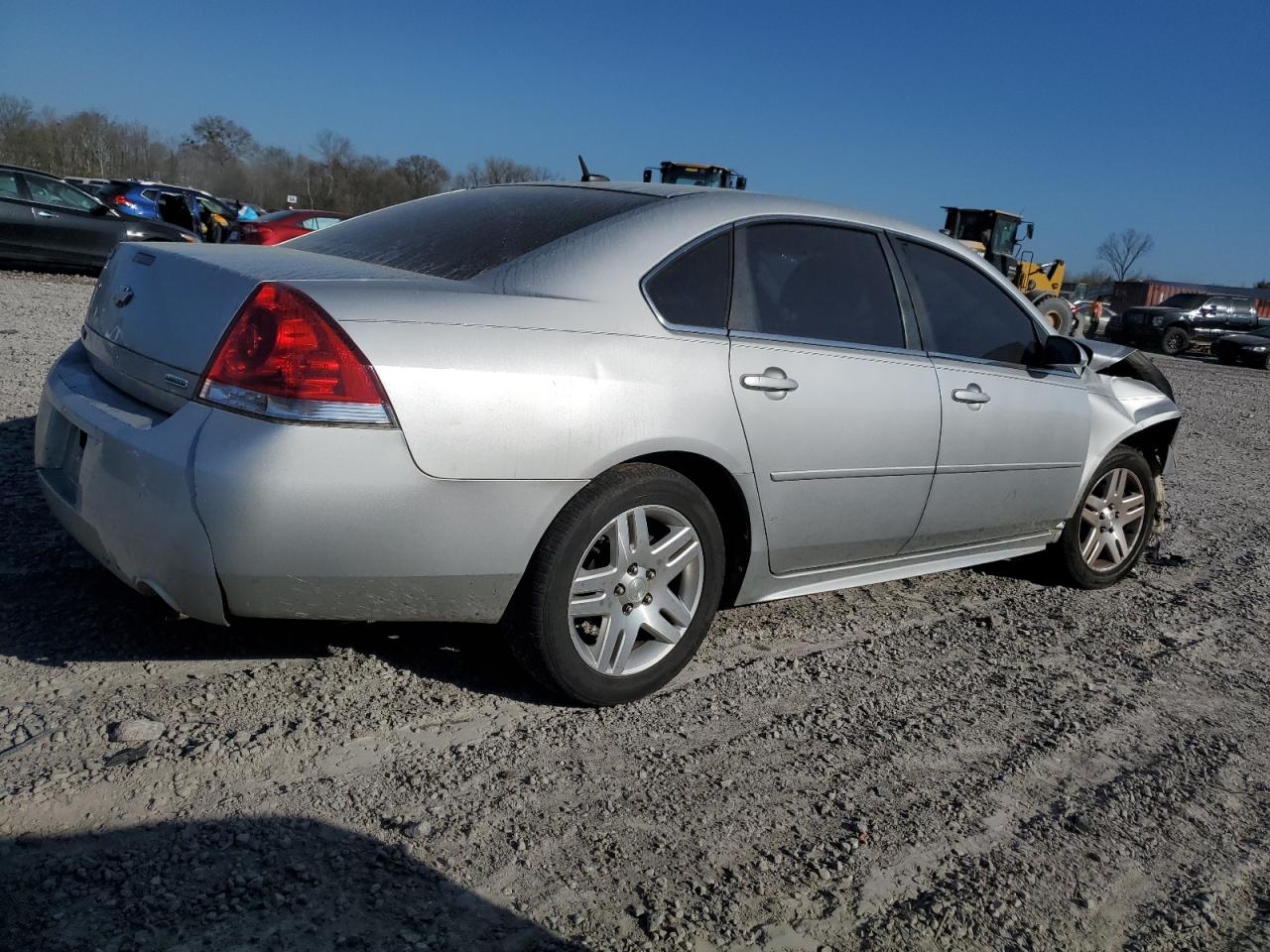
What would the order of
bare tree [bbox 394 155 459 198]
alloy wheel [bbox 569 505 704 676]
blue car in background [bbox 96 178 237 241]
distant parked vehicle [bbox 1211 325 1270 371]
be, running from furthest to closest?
bare tree [bbox 394 155 459 198] < distant parked vehicle [bbox 1211 325 1270 371] < blue car in background [bbox 96 178 237 241] < alloy wheel [bbox 569 505 704 676]

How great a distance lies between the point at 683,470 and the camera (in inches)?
131

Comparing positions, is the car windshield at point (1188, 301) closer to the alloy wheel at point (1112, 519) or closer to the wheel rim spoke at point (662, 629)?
the alloy wheel at point (1112, 519)

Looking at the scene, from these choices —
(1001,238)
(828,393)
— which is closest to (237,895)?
(828,393)

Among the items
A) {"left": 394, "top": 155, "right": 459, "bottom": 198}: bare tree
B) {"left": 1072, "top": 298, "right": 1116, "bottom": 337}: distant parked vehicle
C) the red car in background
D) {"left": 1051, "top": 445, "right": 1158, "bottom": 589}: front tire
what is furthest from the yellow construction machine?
{"left": 394, "top": 155, "right": 459, "bottom": 198}: bare tree

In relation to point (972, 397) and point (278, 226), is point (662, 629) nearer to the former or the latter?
point (972, 397)

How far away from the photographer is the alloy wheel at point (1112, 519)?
4.95m

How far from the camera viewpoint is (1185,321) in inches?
1104

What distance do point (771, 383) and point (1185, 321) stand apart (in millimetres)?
28468

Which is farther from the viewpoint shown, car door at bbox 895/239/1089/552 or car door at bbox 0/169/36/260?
car door at bbox 0/169/36/260

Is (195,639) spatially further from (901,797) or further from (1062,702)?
(1062,702)

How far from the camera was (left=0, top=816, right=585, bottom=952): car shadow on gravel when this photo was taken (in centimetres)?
204

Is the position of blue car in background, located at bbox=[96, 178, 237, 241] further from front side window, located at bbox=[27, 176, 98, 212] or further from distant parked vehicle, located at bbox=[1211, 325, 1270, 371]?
distant parked vehicle, located at bbox=[1211, 325, 1270, 371]

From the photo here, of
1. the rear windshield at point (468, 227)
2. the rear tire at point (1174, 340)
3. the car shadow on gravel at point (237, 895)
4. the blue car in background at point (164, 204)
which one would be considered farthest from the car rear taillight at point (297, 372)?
the rear tire at point (1174, 340)

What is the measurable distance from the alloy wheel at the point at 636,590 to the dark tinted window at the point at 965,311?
1.44 metres
